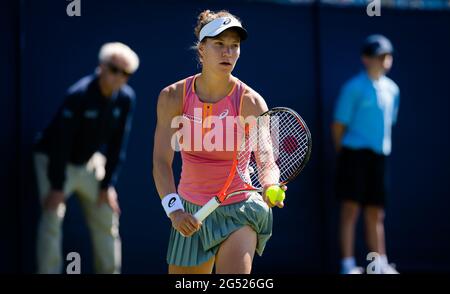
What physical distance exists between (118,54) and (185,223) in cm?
271

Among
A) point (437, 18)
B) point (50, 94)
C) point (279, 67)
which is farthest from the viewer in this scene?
point (437, 18)

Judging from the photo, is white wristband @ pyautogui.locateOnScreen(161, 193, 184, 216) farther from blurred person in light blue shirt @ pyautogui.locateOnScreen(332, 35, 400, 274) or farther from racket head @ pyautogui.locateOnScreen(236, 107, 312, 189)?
blurred person in light blue shirt @ pyautogui.locateOnScreen(332, 35, 400, 274)

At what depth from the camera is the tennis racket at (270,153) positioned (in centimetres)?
439

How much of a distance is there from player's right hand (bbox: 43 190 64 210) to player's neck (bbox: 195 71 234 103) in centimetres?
242

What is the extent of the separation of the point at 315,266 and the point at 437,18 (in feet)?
7.83

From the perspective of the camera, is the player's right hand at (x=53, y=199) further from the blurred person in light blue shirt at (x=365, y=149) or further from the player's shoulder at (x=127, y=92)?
the blurred person in light blue shirt at (x=365, y=149)

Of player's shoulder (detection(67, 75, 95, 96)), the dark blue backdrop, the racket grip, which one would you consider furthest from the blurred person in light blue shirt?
the racket grip

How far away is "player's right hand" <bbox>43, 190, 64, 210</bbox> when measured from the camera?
671cm

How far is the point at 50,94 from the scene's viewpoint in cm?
691

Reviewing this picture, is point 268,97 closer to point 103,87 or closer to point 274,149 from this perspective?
point 103,87

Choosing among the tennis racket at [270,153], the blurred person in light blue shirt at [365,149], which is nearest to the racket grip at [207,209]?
the tennis racket at [270,153]

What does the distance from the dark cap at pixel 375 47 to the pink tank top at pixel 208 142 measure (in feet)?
10.3
